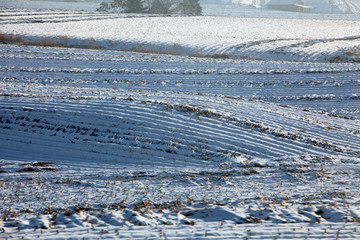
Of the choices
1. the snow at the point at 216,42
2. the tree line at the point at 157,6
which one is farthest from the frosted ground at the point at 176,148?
the tree line at the point at 157,6

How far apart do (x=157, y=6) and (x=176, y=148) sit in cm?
5198

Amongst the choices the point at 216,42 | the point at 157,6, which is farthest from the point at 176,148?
the point at 157,6

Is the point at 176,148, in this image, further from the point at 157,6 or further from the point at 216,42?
the point at 157,6

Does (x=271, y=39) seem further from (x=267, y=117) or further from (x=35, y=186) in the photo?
(x=35, y=186)

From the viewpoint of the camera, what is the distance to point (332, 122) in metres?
14.1

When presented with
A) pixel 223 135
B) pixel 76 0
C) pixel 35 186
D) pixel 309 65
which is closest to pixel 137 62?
pixel 309 65

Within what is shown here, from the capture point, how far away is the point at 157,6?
59.6 metres

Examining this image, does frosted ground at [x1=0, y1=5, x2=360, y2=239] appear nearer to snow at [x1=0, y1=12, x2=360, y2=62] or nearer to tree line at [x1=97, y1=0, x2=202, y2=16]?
snow at [x1=0, y1=12, x2=360, y2=62]

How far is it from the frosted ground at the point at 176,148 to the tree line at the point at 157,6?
1405 inches

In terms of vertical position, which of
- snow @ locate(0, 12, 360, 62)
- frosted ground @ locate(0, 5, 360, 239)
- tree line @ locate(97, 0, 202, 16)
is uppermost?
tree line @ locate(97, 0, 202, 16)

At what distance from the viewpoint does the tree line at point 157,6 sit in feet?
189

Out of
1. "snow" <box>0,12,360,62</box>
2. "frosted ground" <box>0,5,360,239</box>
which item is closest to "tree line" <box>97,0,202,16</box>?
"snow" <box>0,12,360,62</box>

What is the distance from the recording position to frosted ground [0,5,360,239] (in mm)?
6793

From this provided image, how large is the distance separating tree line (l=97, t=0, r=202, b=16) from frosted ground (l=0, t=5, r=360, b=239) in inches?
1405
